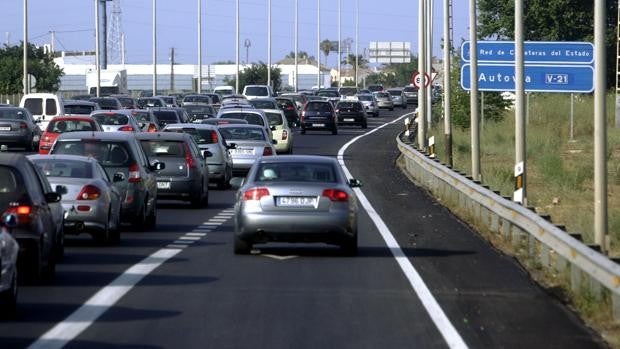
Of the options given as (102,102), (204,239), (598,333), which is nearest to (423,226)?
(204,239)

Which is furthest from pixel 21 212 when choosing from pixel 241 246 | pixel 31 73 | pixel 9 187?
pixel 31 73

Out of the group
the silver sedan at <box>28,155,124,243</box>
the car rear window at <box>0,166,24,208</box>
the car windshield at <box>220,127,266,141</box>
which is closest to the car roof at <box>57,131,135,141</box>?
the silver sedan at <box>28,155,124,243</box>

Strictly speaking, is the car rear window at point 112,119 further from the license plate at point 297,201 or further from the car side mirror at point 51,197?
the car side mirror at point 51,197

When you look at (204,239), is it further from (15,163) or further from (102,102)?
(102,102)

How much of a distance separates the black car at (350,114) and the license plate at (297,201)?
6221cm

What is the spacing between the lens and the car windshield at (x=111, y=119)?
4609cm

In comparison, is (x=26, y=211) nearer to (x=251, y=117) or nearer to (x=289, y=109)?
(x=251, y=117)

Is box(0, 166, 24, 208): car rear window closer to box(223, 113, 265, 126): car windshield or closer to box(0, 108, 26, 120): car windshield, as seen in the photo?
box(223, 113, 265, 126): car windshield

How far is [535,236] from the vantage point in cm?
1783

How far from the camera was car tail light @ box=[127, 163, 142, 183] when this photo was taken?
77.3 feet

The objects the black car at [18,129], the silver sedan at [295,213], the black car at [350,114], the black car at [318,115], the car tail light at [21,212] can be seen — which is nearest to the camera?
the car tail light at [21,212]

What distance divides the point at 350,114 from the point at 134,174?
58.2 m

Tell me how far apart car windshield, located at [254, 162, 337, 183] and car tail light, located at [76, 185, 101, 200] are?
2.27m

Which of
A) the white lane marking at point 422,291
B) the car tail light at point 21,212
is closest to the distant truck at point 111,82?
the white lane marking at point 422,291
